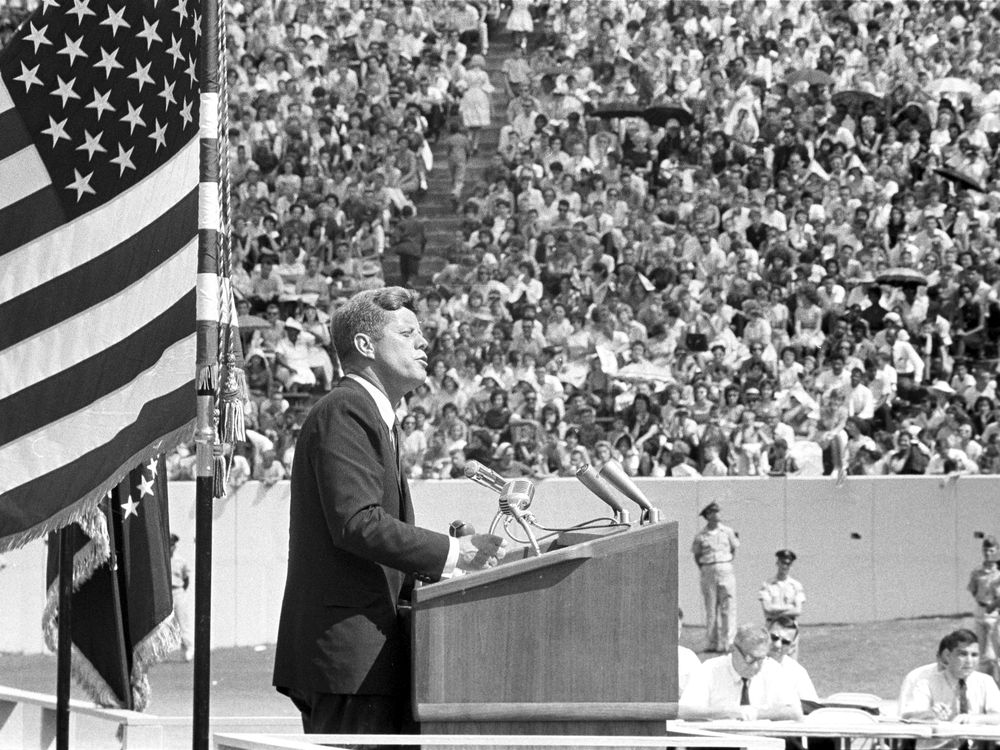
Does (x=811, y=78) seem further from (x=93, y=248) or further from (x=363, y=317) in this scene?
(x=363, y=317)

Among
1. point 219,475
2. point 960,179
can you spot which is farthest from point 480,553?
point 960,179

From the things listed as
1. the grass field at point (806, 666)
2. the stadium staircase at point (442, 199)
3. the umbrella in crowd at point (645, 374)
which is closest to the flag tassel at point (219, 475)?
the grass field at point (806, 666)

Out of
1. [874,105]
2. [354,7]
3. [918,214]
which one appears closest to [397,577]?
[918,214]

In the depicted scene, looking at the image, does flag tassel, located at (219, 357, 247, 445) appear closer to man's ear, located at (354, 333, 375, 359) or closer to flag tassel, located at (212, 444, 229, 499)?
flag tassel, located at (212, 444, 229, 499)

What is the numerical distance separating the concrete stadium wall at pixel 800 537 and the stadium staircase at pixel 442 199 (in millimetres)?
5419

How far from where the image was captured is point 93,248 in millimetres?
7012

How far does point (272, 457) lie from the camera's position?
1972cm

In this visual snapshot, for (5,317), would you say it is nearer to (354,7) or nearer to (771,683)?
(771,683)

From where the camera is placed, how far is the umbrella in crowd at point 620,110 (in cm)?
2506

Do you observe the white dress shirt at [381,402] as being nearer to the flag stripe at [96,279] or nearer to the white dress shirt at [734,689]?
the flag stripe at [96,279]

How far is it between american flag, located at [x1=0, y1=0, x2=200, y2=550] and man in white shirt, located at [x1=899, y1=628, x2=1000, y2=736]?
234 inches

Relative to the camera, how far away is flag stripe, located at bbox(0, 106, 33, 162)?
7234 mm

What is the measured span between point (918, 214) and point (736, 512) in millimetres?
4863

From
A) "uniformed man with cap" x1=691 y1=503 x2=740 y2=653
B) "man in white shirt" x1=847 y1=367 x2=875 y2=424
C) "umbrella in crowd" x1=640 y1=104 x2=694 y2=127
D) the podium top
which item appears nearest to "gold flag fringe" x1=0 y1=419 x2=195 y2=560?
the podium top
